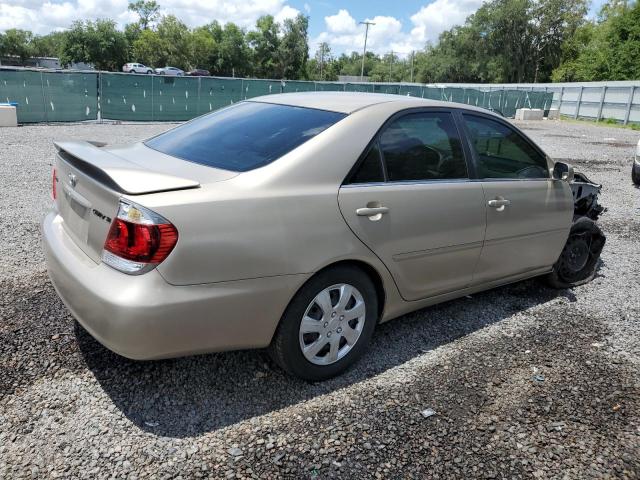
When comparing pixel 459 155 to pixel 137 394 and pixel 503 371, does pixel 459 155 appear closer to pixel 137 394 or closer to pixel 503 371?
pixel 503 371

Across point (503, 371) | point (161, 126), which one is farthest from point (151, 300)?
point (161, 126)

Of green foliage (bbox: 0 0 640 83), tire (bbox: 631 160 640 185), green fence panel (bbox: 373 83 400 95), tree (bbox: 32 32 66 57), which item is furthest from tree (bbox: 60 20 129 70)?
tire (bbox: 631 160 640 185)

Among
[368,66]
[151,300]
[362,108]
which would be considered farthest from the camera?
[368,66]

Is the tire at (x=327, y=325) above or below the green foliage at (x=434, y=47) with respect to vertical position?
below

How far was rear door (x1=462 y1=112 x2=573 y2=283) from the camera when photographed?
366 cm

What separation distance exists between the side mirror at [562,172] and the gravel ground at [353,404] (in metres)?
1.12

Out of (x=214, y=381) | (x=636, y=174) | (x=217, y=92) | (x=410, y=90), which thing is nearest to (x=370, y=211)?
(x=214, y=381)

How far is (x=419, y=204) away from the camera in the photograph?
10.4 ft

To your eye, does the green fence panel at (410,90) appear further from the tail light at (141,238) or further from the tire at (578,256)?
the tail light at (141,238)

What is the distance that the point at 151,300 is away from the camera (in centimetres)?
231

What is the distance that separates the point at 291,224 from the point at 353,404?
109cm

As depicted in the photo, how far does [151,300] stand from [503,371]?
7.45 ft

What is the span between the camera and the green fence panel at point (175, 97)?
19.8 meters

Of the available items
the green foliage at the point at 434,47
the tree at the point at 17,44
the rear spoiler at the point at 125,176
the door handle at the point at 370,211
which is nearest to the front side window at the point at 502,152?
the door handle at the point at 370,211
